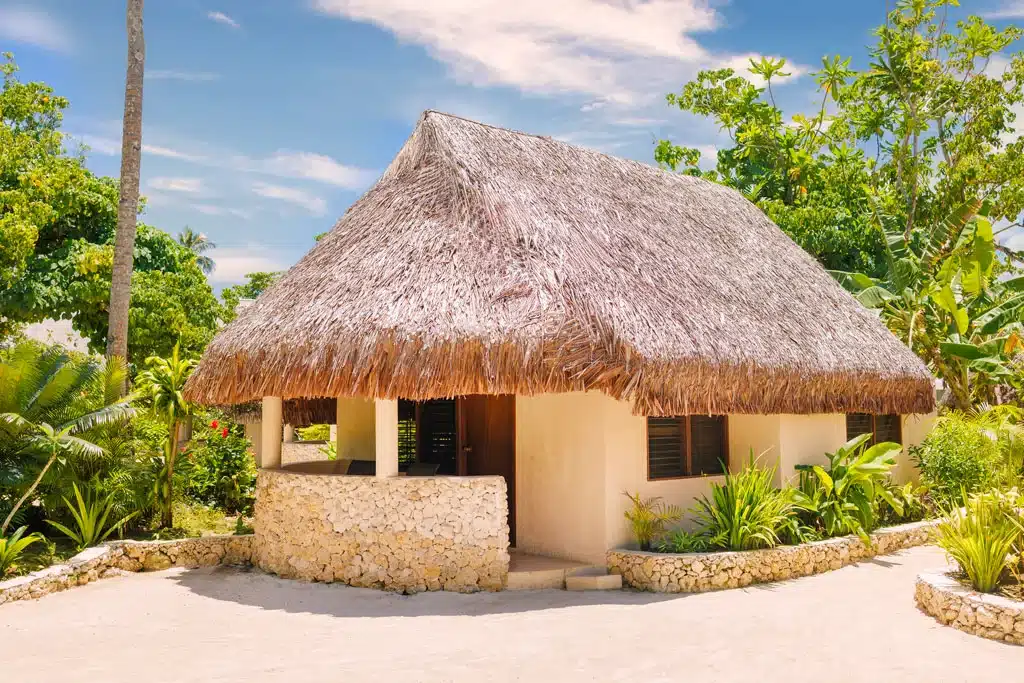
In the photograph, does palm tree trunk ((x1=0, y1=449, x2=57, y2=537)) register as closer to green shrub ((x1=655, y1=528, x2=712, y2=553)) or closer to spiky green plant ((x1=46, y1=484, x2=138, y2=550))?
spiky green plant ((x1=46, y1=484, x2=138, y2=550))

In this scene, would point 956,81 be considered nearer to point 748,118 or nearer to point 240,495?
point 748,118

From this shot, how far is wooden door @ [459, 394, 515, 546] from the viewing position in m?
10.2

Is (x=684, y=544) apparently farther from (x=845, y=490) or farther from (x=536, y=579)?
(x=845, y=490)

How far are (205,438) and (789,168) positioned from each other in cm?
1755

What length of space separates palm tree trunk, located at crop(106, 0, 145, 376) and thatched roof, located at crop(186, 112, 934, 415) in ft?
8.11

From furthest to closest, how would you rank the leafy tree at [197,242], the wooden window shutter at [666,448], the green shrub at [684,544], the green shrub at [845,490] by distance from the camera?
the leafy tree at [197,242] < the green shrub at [845,490] < the wooden window shutter at [666,448] < the green shrub at [684,544]

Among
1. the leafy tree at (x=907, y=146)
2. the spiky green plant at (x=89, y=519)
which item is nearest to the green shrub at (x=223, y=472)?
the spiky green plant at (x=89, y=519)

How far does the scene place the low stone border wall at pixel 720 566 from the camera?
838 cm

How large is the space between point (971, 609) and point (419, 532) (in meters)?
4.89

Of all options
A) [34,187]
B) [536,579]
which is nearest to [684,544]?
[536,579]

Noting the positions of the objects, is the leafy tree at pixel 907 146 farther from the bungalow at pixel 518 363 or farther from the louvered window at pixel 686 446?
the louvered window at pixel 686 446

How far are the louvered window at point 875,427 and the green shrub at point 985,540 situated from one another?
4564 millimetres

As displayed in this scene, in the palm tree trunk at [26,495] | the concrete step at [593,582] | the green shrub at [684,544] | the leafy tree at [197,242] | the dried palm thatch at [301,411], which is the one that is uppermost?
the leafy tree at [197,242]

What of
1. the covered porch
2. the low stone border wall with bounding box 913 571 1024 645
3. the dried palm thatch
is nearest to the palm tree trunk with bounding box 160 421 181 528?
the covered porch
